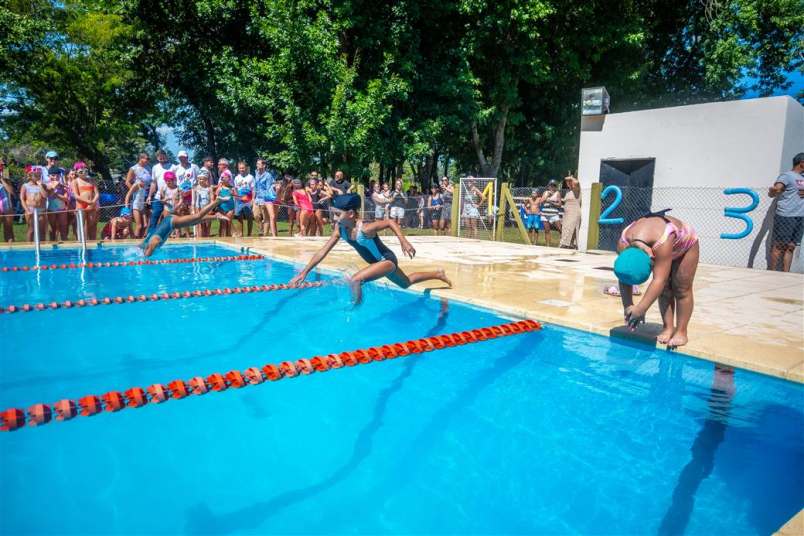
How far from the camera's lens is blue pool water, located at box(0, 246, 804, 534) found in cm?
276

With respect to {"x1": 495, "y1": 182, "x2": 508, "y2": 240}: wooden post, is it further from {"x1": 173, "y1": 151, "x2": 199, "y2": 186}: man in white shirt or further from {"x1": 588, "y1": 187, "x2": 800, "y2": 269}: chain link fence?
{"x1": 173, "y1": 151, "x2": 199, "y2": 186}: man in white shirt

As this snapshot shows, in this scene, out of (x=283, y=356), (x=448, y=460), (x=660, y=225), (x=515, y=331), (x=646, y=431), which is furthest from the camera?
(x=515, y=331)

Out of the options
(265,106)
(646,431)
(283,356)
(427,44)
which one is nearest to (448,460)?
(646,431)

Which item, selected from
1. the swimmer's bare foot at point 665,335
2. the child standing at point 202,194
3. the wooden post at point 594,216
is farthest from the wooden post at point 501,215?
the swimmer's bare foot at point 665,335

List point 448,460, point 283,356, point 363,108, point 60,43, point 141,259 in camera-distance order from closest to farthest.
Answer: point 448,460 < point 283,356 < point 141,259 < point 363,108 < point 60,43

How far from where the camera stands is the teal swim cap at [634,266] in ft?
12.8

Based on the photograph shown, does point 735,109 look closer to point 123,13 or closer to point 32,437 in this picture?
point 32,437

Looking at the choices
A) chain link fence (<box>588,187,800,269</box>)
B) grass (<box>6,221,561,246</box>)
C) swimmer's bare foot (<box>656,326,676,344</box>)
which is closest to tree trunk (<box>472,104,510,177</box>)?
grass (<box>6,221,561,246</box>)

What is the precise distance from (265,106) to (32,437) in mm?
15070

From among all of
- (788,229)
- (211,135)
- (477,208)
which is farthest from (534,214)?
(211,135)

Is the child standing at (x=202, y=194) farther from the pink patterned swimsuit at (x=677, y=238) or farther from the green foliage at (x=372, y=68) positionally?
the pink patterned swimsuit at (x=677, y=238)

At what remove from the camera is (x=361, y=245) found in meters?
6.29

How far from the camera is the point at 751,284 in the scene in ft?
27.5

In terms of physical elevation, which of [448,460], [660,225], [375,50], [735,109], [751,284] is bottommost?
[448,460]
